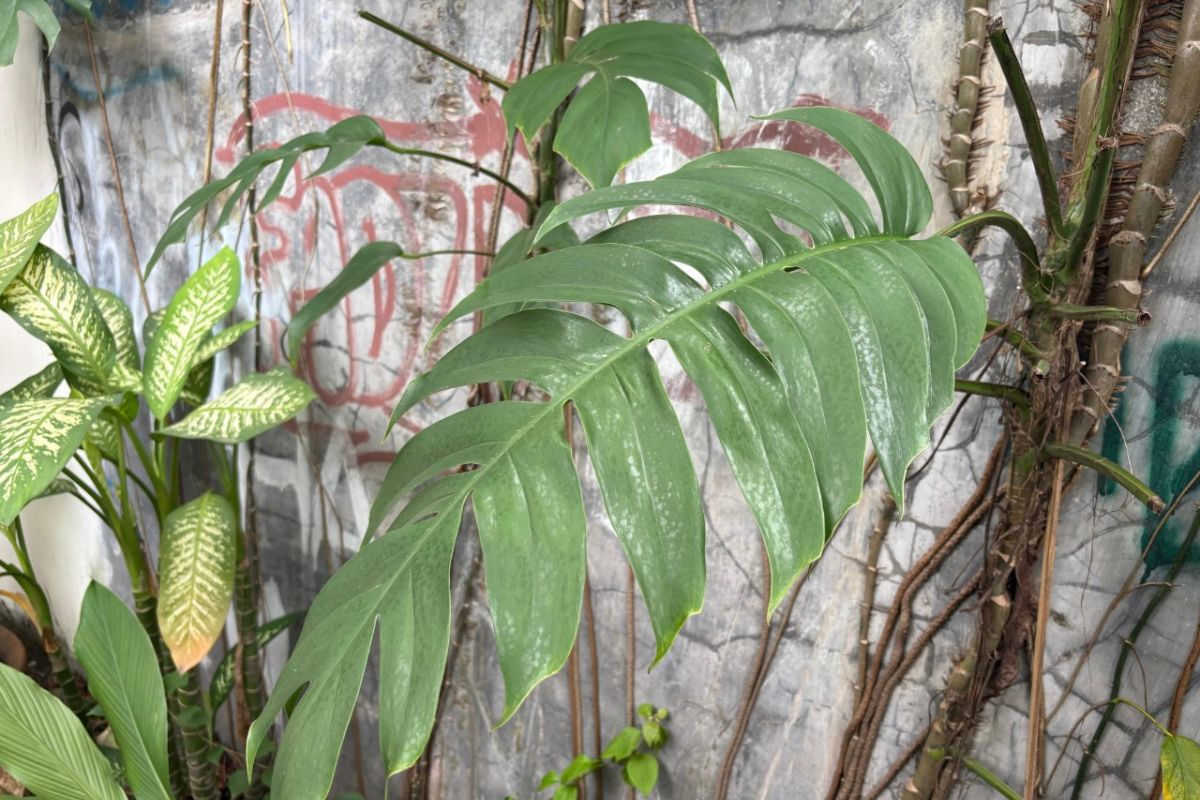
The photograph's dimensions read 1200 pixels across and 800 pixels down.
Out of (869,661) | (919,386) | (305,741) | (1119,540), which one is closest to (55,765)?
(305,741)

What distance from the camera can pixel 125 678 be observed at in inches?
47.0

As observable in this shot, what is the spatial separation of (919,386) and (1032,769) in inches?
23.9

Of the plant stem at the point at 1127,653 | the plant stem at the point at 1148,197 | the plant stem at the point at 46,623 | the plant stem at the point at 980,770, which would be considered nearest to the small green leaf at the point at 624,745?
the plant stem at the point at 980,770

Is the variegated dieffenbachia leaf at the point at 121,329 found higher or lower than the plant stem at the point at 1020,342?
higher

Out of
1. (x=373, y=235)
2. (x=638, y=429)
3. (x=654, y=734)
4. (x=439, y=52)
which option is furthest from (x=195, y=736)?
(x=638, y=429)

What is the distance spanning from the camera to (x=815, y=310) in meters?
0.53

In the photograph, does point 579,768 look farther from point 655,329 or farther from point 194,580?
point 655,329

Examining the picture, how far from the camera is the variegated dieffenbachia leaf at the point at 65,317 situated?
127 centimetres

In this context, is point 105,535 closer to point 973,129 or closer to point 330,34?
point 330,34

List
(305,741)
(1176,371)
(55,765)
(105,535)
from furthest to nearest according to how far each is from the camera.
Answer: (105,535), (55,765), (1176,371), (305,741)

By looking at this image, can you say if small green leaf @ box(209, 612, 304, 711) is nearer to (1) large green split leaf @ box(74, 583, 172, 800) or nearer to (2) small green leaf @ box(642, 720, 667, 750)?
(1) large green split leaf @ box(74, 583, 172, 800)

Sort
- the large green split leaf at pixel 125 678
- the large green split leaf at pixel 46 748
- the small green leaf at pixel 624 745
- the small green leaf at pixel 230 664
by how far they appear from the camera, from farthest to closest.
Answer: the small green leaf at pixel 230 664 < the small green leaf at pixel 624 745 < the large green split leaf at pixel 125 678 < the large green split leaf at pixel 46 748

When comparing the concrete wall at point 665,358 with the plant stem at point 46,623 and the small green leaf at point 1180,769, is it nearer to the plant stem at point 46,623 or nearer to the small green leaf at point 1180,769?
the small green leaf at point 1180,769

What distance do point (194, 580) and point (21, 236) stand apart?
1.86 ft
